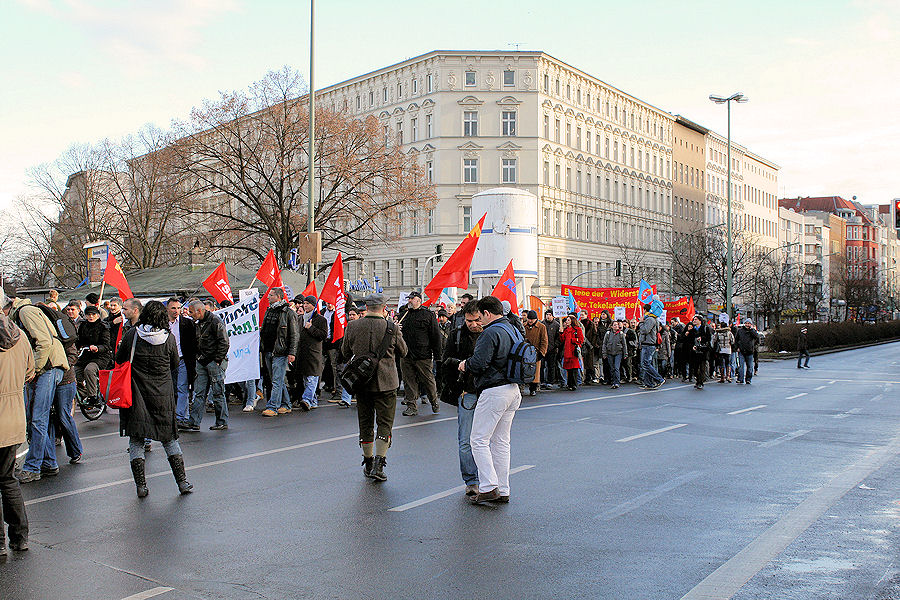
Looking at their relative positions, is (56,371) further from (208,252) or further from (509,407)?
(208,252)

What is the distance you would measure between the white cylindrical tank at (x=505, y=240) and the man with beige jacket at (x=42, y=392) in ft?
68.5

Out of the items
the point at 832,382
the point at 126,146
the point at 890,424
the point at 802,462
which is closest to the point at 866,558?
the point at 802,462

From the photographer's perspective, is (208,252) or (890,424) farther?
(208,252)

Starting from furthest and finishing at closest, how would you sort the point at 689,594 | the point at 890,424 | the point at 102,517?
the point at 890,424 → the point at 102,517 → the point at 689,594

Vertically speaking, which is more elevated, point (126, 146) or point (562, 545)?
point (126, 146)

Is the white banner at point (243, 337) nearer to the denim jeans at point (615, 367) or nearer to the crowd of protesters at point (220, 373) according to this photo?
the crowd of protesters at point (220, 373)

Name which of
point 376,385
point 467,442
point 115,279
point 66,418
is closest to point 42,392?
point 66,418

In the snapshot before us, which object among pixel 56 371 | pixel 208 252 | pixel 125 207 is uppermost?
pixel 125 207

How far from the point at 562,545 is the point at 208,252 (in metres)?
36.8

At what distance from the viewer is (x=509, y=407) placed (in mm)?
7883

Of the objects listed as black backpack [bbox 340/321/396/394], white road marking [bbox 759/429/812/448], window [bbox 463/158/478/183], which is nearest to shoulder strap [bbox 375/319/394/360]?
black backpack [bbox 340/321/396/394]

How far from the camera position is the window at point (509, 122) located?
73.1 metres

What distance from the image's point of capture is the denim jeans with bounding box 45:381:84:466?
952 cm

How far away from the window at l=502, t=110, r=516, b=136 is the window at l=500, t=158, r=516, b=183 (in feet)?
7.39
